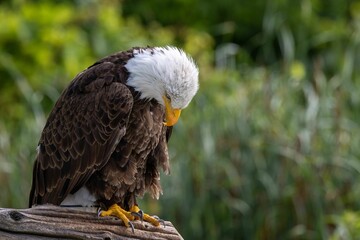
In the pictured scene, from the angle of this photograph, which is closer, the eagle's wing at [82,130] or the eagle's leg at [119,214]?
the eagle's leg at [119,214]

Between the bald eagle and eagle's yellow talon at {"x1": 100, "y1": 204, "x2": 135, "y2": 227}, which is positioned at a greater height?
the bald eagle

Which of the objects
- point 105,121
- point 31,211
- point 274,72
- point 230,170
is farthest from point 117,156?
point 274,72

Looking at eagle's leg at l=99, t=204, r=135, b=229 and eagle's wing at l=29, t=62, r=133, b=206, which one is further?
eagle's wing at l=29, t=62, r=133, b=206

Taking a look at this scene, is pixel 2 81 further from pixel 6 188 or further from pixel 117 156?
pixel 117 156

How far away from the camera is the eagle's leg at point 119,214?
4.55 metres

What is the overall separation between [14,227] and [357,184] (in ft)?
10.9

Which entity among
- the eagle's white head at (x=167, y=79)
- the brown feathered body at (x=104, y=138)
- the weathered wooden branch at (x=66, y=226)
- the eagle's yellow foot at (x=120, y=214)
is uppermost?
the eagle's white head at (x=167, y=79)

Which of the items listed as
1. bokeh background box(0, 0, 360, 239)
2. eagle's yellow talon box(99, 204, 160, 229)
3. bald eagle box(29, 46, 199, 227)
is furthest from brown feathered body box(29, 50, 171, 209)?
bokeh background box(0, 0, 360, 239)

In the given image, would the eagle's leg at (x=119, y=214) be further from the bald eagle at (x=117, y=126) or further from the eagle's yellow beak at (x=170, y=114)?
the eagle's yellow beak at (x=170, y=114)

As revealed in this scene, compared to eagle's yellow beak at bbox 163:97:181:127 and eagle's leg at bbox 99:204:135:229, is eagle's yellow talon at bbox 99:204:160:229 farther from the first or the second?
eagle's yellow beak at bbox 163:97:181:127

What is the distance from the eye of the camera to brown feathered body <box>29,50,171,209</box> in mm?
4711

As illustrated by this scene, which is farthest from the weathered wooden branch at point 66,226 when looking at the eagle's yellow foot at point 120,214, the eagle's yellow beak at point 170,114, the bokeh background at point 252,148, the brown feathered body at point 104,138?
the bokeh background at point 252,148

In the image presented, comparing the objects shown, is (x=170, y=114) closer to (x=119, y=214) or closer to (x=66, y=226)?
(x=119, y=214)

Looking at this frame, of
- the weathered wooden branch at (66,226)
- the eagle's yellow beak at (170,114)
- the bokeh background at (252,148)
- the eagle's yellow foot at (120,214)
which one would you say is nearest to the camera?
the weathered wooden branch at (66,226)
